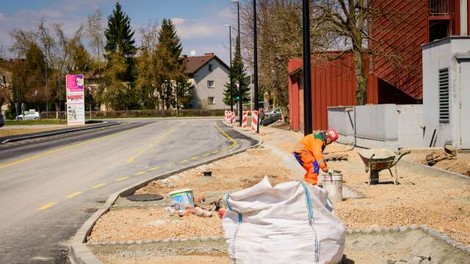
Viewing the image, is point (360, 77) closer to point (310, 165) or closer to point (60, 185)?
point (60, 185)

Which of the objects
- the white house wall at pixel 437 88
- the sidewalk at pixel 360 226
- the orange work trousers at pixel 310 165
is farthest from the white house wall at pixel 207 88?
the orange work trousers at pixel 310 165

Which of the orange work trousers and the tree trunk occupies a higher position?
the tree trunk

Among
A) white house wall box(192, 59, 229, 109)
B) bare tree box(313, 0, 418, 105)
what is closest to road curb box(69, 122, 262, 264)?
bare tree box(313, 0, 418, 105)

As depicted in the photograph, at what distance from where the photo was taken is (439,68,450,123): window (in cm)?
1628

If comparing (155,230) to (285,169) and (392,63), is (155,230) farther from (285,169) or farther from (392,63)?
(392,63)

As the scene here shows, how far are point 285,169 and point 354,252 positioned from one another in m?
9.44

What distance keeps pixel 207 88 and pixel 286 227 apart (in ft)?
329

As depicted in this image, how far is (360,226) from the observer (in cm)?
770

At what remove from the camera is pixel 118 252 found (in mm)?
6965

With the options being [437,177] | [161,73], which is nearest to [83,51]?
[161,73]

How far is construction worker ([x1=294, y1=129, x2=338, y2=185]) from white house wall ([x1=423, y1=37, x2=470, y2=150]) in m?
7.66

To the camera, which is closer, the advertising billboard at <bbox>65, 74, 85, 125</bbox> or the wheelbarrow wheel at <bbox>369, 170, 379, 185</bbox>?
the wheelbarrow wheel at <bbox>369, 170, 379, 185</bbox>

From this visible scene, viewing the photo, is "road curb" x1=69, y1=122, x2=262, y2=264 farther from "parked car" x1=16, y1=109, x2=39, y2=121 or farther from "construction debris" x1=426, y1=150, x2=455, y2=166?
"parked car" x1=16, y1=109, x2=39, y2=121

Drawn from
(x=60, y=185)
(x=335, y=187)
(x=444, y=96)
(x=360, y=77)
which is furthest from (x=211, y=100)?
(x=335, y=187)
